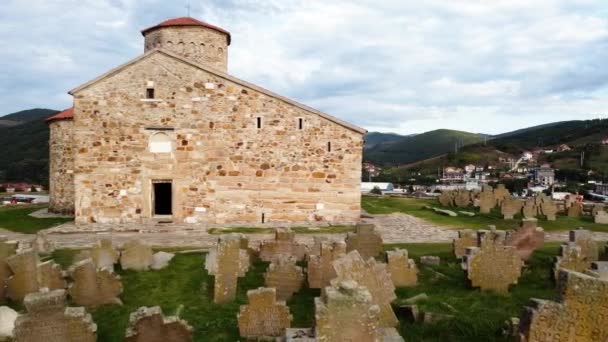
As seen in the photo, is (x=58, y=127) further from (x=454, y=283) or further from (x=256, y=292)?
(x=454, y=283)

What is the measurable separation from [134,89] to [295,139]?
6585 mm

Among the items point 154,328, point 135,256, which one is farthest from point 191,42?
point 154,328

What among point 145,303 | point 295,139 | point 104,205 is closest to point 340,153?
point 295,139

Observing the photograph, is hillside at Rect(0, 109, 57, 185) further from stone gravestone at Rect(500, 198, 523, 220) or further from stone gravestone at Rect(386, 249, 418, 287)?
stone gravestone at Rect(386, 249, 418, 287)

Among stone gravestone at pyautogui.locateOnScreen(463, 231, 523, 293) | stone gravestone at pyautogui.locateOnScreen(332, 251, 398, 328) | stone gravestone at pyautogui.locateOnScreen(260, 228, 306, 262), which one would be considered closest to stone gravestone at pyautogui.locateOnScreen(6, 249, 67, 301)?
stone gravestone at pyautogui.locateOnScreen(260, 228, 306, 262)

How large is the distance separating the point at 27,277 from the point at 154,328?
3816 millimetres

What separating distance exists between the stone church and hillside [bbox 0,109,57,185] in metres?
46.5

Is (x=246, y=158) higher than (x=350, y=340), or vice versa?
(x=246, y=158)

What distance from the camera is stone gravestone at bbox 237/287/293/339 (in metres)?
6.58

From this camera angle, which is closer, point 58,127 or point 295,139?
point 295,139

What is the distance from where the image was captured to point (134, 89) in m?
17.1

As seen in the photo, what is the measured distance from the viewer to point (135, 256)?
9852 millimetres

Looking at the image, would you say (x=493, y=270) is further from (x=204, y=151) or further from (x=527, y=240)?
(x=204, y=151)

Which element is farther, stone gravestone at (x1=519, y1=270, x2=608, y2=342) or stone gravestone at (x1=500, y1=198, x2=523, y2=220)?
stone gravestone at (x1=500, y1=198, x2=523, y2=220)
